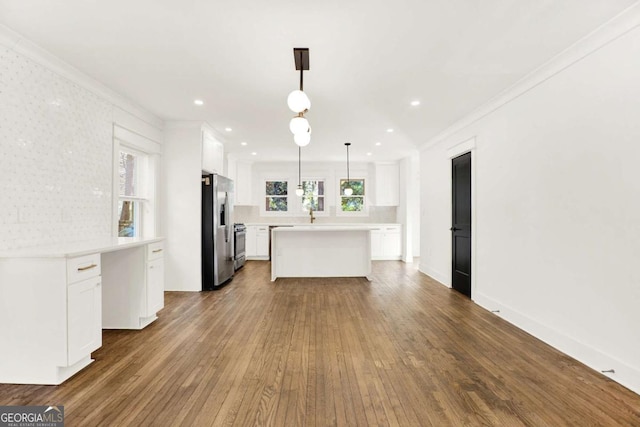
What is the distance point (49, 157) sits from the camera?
9.18 ft

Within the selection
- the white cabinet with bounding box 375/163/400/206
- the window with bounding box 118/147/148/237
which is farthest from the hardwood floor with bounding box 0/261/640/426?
the white cabinet with bounding box 375/163/400/206

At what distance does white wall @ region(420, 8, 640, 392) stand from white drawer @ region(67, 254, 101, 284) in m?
4.02

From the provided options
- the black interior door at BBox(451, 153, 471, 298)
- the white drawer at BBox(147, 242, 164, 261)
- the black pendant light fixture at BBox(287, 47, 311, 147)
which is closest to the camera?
the black pendant light fixture at BBox(287, 47, 311, 147)

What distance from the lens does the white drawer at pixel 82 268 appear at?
2.21 meters

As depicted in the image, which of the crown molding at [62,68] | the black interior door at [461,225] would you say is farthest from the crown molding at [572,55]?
the crown molding at [62,68]

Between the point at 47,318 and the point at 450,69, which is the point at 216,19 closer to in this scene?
the point at 450,69

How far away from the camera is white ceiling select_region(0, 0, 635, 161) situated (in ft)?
6.96

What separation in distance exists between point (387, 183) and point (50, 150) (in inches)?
275

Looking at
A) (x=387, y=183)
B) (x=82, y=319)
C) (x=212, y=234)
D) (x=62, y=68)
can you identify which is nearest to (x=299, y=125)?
(x=82, y=319)

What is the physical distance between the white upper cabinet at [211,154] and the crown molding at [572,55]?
13.4 feet

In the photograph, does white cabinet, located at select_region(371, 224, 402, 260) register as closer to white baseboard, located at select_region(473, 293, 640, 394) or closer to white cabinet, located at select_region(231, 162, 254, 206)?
white cabinet, located at select_region(231, 162, 254, 206)

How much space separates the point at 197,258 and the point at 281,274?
1.57 meters

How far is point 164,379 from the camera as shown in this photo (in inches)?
87.7

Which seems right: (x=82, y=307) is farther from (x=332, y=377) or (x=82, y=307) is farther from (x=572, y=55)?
(x=572, y=55)
